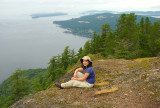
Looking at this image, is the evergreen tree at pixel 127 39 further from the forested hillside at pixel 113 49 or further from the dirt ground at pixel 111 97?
the dirt ground at pixel 111 97

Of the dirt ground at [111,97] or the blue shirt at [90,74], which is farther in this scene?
the blue shirt at [90,74]

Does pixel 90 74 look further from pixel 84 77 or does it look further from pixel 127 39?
pixel 127 39

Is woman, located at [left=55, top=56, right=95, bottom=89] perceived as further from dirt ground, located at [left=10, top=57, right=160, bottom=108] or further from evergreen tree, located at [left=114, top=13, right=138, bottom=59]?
evergreen tree, located at [left=114, top=13, right=138, bottom=59]

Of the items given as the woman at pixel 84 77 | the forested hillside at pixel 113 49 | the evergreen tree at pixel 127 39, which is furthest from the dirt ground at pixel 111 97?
the evergreen tree at pixel 127 39

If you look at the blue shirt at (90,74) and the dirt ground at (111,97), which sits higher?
the blue shirt at (90,74)

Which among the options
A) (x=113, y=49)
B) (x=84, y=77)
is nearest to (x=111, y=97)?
(x=84, y=77)

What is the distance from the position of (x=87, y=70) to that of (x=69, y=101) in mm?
2589

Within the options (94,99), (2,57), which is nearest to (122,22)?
(94,99)

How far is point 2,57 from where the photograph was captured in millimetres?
171125

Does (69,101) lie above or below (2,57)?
above

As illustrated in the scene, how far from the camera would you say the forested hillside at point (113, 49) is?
3097cm

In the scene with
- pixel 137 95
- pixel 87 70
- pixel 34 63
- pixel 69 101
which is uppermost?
pixel 87 70

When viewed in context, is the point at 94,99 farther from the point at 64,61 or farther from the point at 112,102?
the point at 64,61

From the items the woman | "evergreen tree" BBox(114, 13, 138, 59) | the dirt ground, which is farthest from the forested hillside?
the dirt ground
